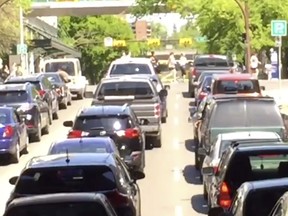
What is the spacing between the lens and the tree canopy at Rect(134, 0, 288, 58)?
60.2 metres

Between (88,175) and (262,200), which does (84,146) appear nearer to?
(88,175)

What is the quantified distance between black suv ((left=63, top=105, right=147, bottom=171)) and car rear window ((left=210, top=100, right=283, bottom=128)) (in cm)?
234

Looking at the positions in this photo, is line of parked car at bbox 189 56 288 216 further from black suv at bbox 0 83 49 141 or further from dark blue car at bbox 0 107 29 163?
black suv at bbox 0 83 49 141

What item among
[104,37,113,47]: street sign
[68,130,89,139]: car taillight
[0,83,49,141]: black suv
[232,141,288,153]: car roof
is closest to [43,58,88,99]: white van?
[0,83,49,141]: black suv

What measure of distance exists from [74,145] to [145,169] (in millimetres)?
7022

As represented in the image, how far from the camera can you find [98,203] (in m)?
9.24

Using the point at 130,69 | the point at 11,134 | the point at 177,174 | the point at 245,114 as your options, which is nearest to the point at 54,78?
the point at 130,69

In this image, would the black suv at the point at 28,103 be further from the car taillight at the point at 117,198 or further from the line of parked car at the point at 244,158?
the car taillight at the point at 117,198

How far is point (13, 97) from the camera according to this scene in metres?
29.8

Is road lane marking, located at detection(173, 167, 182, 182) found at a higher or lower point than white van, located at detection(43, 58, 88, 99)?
lower

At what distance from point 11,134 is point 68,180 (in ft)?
43.0

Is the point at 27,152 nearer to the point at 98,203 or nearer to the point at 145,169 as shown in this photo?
the point at 145,169

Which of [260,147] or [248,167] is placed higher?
[260,147]

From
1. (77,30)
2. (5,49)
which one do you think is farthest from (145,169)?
(77,30)
